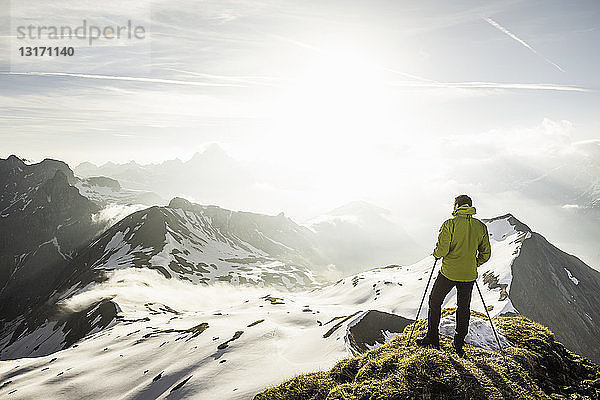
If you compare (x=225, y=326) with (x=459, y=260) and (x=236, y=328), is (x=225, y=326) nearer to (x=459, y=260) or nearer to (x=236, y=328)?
(x=236, y=328)

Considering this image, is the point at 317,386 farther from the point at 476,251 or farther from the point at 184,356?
the point at 184,356

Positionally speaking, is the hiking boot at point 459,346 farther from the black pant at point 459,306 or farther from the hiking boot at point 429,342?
the hiking boot at point 429,342

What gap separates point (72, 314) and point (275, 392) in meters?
124

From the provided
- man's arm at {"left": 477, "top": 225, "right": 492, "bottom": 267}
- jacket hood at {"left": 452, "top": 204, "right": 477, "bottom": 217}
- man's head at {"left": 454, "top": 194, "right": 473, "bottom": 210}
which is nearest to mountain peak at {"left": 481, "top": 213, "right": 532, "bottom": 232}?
man's arm at {"left": 477, "top": 225, "right": 492, "bottom": 267}

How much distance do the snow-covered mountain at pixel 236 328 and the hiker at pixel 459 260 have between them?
69.9 inches

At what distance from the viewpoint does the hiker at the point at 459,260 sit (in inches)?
414

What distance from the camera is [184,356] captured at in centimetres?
3838

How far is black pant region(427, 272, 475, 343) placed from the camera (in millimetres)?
10604

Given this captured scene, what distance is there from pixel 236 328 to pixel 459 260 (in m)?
42.5

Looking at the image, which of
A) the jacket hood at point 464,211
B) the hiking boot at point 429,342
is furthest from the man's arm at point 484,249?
the hiking boot at point 429,342

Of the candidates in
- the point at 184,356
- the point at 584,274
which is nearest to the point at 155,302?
the point at 184,356

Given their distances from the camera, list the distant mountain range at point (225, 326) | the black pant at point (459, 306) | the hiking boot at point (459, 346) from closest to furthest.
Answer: the hiking boot at point (459, 346)
the black pant at point (459, 306)
the distant mountain range at point (225, 326)

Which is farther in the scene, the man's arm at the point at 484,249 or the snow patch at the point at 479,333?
the snow patch at the point at 479,333

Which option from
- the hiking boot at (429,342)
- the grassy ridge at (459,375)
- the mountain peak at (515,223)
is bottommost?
the mountain peak at (515,223)
